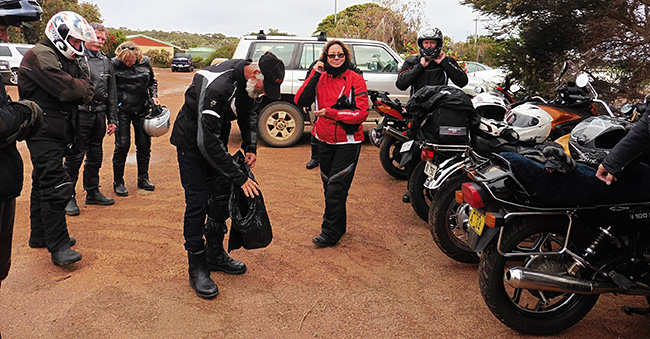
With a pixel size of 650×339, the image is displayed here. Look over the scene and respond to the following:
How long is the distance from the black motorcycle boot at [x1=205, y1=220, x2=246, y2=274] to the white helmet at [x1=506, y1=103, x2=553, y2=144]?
123 inches

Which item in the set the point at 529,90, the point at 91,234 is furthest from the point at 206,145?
the point at 529,90

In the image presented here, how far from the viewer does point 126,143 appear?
5.69 metres

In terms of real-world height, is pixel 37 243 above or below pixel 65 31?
below

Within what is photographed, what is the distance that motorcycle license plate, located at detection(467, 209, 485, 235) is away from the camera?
302 centimetres

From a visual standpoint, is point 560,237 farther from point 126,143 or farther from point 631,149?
point 126,143

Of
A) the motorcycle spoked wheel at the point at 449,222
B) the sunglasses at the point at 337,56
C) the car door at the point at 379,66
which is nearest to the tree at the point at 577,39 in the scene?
the car door at the point at 379,66

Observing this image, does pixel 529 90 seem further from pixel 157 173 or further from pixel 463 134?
pixel 157 173

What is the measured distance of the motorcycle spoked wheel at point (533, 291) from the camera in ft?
9.56

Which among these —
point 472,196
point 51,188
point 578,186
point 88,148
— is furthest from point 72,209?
point 578,186

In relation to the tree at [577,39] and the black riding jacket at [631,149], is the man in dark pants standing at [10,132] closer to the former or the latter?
the black riding jacket at [631,149]

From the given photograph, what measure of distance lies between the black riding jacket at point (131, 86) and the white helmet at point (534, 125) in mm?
4415

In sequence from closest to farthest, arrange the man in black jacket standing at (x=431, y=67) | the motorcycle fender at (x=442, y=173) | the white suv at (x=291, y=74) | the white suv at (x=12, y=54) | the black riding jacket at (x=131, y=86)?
the motorcycle fender at (x=442, y=173) → the man in black jacket standing at (x=431, y=67) → the black riding jacket at (x=131, y=86) → the white suv at (x=291, y=74) → the white suv at (x=12, y=54)

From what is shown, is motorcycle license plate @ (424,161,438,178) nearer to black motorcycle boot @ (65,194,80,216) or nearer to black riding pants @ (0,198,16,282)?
black riding pants @ (0,198,16,282)

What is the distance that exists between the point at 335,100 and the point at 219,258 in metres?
1.77
